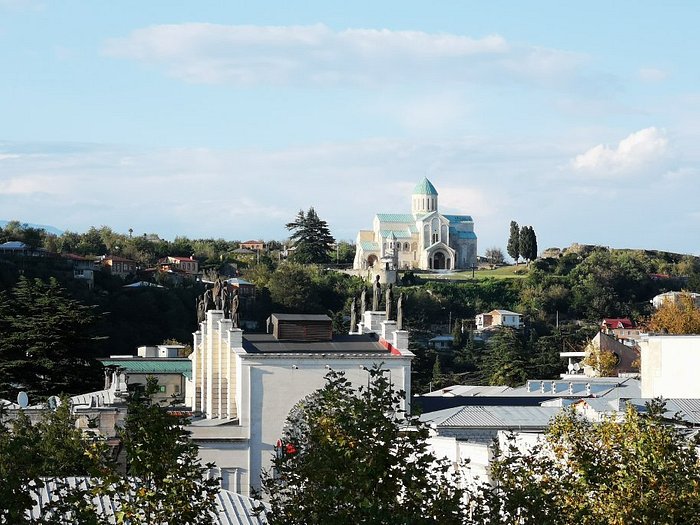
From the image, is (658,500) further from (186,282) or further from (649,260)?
(649,260)

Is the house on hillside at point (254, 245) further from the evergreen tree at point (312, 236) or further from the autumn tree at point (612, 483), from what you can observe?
the autumn tree at point (612, 483)

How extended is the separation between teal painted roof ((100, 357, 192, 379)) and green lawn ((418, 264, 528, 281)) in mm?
92272

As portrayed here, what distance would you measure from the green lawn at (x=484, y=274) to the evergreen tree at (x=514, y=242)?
170 cm

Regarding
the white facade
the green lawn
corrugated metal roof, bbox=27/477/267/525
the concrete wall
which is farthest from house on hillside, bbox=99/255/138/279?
corrugated metal roof, bbox=27/477/267/525

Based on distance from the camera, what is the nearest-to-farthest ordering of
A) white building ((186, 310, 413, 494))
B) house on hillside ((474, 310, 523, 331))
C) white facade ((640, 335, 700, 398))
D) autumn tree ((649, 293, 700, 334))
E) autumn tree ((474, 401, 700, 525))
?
1. autumn tree ((474, 401, 700, 525))
2. white building ((186, 310, 413, 494))
3. white facade ((640, 335, 700, 398))
4. autumn tree ((649, 293, 700, 334))
5. house on hillside ((474, 310, 523, 331))

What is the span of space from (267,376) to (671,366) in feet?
46.8

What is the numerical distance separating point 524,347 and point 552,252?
197 ft

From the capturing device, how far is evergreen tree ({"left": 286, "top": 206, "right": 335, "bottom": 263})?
561ft

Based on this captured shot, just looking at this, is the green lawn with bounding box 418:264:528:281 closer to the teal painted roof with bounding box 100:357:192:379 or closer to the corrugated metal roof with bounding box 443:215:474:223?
the corrugated metal roof with bounding box 443:215:474:223

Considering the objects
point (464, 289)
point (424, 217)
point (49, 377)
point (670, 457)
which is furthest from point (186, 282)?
point (670, 457)

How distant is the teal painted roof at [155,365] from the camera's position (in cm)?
6900

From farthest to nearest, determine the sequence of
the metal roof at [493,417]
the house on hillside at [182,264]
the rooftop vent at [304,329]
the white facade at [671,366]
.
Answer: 1. the house on hillside at [182,264]
2. the white facade at [671,366]
3. the rooftop vent at [304,329]
4. the metal roof at [493,417]

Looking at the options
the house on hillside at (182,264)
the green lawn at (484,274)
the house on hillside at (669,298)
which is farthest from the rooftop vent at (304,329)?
the green lawn at (484,274)

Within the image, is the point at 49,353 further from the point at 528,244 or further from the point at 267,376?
the point at 528,244
